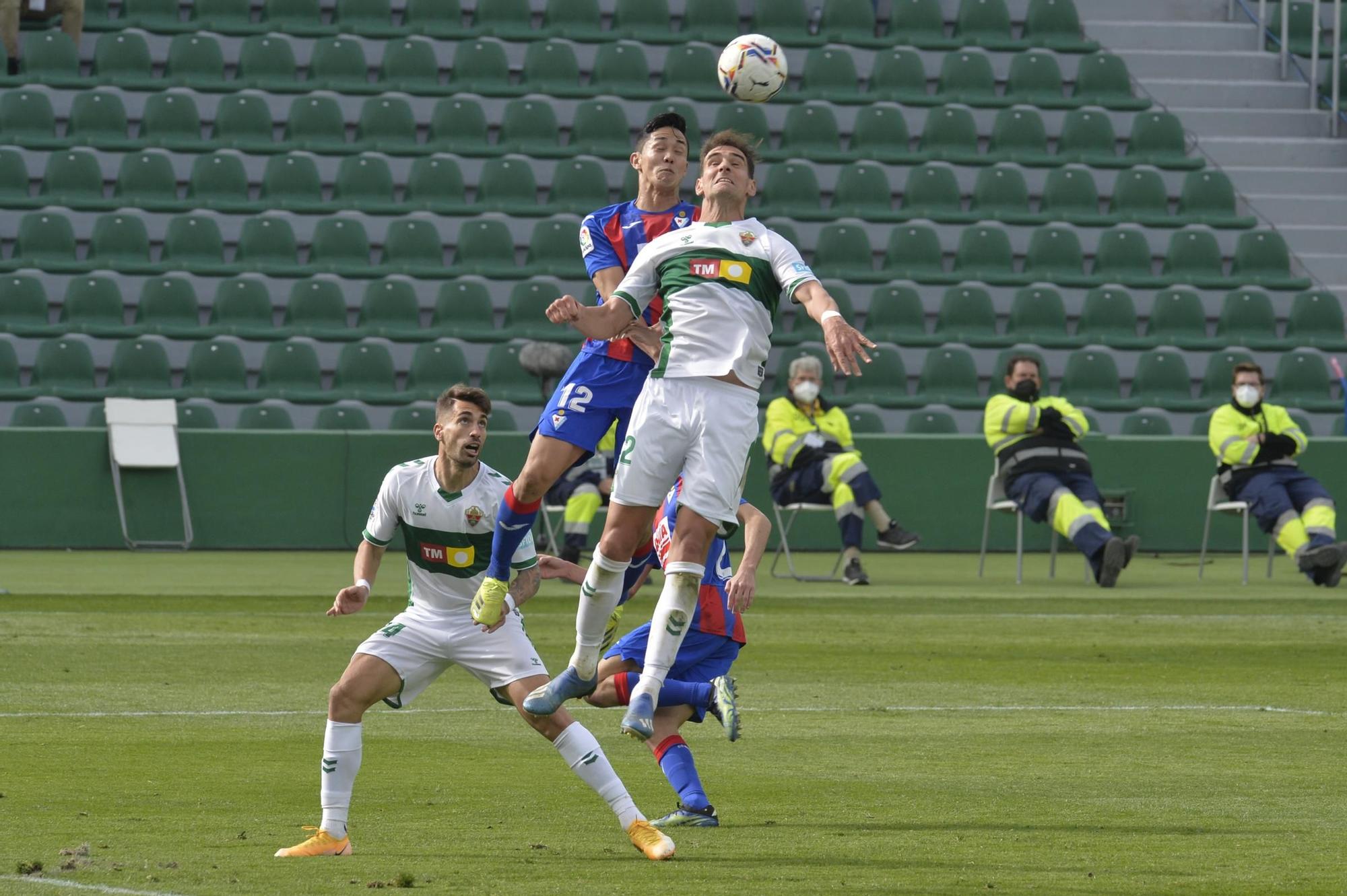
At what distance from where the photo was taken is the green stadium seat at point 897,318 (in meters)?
22.1

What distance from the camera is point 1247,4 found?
89.4 ft

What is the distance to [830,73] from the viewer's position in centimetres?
2466

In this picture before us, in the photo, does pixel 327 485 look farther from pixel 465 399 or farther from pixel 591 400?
pixel 465 399

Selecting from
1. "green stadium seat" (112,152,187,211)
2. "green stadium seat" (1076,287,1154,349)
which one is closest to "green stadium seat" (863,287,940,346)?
"green stadium seat" (1076,287,1154,349)

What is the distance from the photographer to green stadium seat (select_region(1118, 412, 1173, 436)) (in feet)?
70.5

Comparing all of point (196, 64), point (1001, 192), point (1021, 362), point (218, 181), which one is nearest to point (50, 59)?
point (196, 64)

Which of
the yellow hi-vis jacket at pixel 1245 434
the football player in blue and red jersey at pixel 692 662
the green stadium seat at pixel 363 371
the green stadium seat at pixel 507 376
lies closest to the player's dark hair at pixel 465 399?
the football player in blue and red jersey at pixel 692 662

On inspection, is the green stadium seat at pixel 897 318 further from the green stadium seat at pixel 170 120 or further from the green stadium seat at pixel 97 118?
the green stadium seat at pixel 97 118

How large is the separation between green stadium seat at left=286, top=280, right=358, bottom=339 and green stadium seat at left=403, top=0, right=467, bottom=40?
4.64m

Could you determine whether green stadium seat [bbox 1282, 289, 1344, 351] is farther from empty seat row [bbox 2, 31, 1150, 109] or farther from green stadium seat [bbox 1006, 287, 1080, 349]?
empty seat row [bbox 2, 31, 1150, 109]

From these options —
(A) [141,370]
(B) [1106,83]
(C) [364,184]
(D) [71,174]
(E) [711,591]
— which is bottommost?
(A) [141,370]

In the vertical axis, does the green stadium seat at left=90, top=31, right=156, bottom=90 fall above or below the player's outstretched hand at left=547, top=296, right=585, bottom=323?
above

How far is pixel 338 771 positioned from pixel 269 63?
18.8 meters

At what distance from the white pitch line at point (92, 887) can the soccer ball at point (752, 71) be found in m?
4.52
